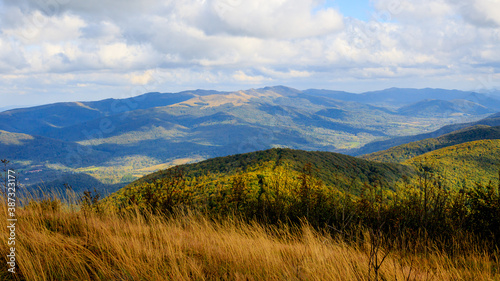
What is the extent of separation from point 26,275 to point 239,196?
5.26 meters

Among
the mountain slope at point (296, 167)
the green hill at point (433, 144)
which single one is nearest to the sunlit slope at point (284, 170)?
the mountain slope at point (296, 167)

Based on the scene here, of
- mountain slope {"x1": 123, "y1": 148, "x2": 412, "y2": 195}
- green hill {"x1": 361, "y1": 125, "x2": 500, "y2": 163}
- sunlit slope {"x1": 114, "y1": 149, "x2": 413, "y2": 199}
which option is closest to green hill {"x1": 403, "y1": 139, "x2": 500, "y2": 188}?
sunlit slope {"x1": 114, "y1": 149, "x2": 413, "y2": 199}

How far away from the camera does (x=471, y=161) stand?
173ft

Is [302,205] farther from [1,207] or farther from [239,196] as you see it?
[1,207]

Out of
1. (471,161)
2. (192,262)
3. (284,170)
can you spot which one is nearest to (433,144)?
(471,161)

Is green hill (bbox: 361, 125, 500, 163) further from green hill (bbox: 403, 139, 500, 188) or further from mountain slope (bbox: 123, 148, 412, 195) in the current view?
mountain slope (bbox: 123, 148, 412, 195)

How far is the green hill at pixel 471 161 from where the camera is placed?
44.5 meters

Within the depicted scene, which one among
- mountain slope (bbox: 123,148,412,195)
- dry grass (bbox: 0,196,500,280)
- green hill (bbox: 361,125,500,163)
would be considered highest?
dry grass (bbox: 0,196,500,280)

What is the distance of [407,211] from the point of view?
6.31 meters

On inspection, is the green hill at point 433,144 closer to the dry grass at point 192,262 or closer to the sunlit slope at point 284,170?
the sunlit slope at point 284,170

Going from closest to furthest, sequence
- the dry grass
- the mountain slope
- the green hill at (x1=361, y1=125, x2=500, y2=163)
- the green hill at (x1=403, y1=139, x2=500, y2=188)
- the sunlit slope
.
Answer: the dry grass
the sunlit slope
the mountain slope
the green hill at (x1=403, y1=139, x2=500, y2=188)
the green hill at (x1=361, y1=125, x2=500, y2=163)

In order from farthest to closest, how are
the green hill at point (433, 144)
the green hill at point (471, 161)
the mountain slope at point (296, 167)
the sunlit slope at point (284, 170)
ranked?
1. the green hill at point (433, 144)
2. the green hill at point (471, 161)
3. the mountain slope at point (296, 167)
4. the sunlit slope at point (284, 170)

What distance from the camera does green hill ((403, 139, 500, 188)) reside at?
4451 centimetres

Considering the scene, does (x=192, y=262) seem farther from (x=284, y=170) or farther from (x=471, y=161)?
(x=471, y=161)
